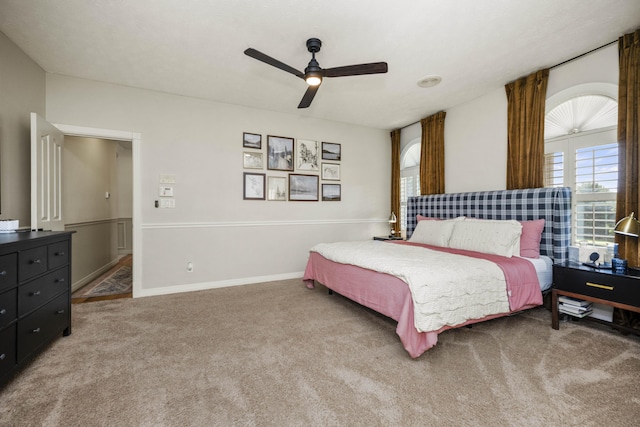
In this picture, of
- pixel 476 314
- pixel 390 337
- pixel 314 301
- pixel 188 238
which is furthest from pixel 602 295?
pixel 188 238

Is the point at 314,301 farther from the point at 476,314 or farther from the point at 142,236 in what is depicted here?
the point at 142,236

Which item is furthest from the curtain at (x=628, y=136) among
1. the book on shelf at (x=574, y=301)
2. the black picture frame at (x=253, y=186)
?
the black picture frame at (x=253, y=186)

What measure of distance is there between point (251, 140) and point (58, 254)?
2.87 metres

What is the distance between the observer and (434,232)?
3984mm

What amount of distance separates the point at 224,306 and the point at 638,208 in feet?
14.1

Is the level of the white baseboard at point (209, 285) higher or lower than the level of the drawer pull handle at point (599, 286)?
lower

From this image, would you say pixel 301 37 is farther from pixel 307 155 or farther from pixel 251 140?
pixel 307 155

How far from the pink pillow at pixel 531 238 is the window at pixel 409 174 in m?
2.23

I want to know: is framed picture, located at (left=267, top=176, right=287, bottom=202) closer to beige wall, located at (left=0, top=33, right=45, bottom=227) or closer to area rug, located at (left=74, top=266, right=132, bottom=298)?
area rug, located at (left=74, top=266, right=132, bottom=298)

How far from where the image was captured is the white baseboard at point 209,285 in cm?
391

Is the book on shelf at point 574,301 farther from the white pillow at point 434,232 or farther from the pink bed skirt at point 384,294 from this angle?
the white pillow at point 434,232

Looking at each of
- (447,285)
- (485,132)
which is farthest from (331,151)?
(447,285)

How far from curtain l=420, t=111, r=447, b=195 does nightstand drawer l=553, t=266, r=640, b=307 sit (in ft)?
7.37

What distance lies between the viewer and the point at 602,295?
95.0 inches
